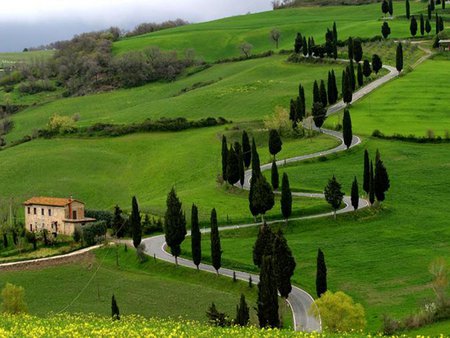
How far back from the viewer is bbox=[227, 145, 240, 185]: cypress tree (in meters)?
98.9

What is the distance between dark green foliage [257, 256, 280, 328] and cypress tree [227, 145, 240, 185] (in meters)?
44.5

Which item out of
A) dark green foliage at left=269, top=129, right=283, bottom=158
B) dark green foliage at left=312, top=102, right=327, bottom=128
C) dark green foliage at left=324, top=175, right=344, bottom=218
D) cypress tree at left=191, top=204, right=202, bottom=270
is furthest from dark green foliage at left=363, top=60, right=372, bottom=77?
cypress tree at left=191, top=204, right=202, bottom=270

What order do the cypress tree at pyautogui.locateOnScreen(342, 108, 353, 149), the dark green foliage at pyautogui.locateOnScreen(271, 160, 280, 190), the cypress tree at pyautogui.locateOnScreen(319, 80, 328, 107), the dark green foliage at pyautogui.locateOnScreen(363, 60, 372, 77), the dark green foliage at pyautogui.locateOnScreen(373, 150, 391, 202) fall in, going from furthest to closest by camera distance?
the dark green foliage at pyautogui.locateOnScreen(363, 60, 372, 77), the cypress tree at pyautogui.locateOnScreen(319, 80, 328, 107), the cypress tree at pyautogui.locateOnScreen(342, 108, 353, 149), the dark green foliage at pyautogui.locateOnScreen(271, 160, 280, 190), the dark green foliage at pyautogui.locateOnScreen(373, 150, 391, 202)

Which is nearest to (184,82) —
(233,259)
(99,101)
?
(99,101)

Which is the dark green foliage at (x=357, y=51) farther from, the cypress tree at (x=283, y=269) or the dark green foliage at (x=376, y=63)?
the cypress tree at (x=283, y=269)

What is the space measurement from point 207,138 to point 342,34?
71.5 m

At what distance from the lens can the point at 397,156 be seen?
349 feet

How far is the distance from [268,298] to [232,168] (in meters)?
45.3

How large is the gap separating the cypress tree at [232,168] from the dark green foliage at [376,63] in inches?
2215

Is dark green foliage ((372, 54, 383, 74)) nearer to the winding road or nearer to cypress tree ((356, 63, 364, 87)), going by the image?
cypress tree ((356, 63, 364, 87))

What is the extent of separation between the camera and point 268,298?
54469mm

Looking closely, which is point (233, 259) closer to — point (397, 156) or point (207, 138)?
point (397, 156)

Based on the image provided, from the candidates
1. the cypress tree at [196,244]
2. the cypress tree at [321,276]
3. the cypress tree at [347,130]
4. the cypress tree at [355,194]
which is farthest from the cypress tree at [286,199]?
the cypress tree at [347,130]

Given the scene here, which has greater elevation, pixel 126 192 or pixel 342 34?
pixel 342 34
